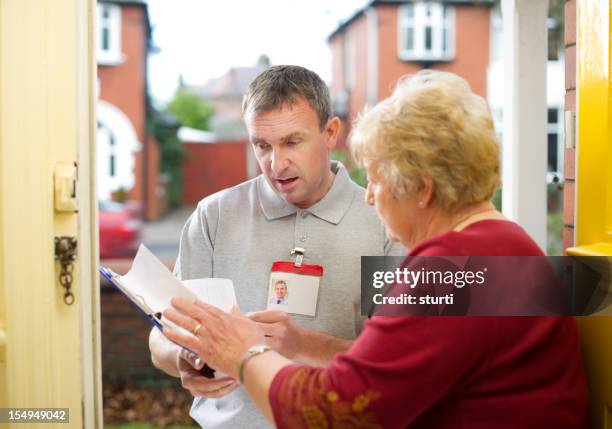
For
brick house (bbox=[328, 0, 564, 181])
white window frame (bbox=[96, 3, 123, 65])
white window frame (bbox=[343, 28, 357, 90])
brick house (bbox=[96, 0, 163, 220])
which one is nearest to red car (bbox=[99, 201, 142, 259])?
brick house (bbox=[96, 0, 163, 220])

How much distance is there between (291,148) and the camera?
175 cm

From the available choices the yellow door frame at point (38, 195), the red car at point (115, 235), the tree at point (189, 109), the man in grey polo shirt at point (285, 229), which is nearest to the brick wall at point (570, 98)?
the man in grey polo shirt at point (285, 229)

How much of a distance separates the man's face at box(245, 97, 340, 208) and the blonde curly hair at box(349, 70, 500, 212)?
40 centimetres

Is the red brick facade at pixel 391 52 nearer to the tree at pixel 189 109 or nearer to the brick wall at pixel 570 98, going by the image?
the tree at pixel 189 109

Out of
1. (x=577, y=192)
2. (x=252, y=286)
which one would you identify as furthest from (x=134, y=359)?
(x=577, y=192)

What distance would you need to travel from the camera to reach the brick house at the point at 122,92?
15.3 meters

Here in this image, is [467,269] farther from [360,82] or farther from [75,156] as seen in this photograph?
[360,82]

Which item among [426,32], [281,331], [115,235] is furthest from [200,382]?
[426,32]

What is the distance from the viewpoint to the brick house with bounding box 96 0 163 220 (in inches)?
603

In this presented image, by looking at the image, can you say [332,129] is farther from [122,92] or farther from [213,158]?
[213,158]

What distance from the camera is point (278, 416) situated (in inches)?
48.5

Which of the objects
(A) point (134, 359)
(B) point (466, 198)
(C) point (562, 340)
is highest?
(B) point (466, 198)

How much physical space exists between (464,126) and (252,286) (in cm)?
70
